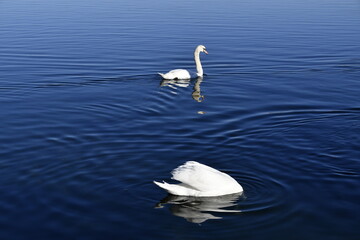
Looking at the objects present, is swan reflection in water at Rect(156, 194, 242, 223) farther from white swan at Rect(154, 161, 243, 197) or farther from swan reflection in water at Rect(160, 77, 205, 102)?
swan reflection in water at Rect(160, 77, 205, 102)

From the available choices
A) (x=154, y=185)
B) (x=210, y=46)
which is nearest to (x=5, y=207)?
(x=154, y=185)

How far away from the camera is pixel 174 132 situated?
60.5ft

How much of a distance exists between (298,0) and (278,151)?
43.8 m

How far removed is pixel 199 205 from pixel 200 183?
466mm

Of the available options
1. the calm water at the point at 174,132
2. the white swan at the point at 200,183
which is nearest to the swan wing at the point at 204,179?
the white swan at the point at 200,183

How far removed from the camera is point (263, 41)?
35312mm

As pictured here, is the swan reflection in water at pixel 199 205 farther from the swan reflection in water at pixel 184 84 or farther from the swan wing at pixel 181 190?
the swan reflection in water at pixel 184 84

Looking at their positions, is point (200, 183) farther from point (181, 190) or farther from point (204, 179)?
point (181, 190)

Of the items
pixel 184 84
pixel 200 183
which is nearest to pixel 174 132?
pixel 200 183

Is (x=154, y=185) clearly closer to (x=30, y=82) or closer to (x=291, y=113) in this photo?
(x=291, y=113)

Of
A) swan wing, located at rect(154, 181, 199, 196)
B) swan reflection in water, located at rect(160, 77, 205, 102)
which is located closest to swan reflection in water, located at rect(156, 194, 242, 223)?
swan wing, located at rect(154, 181, 199, 196)

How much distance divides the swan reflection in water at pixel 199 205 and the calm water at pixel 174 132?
0.14 feet

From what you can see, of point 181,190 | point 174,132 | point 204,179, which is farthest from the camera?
point 174,132

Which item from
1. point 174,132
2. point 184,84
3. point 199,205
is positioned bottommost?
point 199,205
